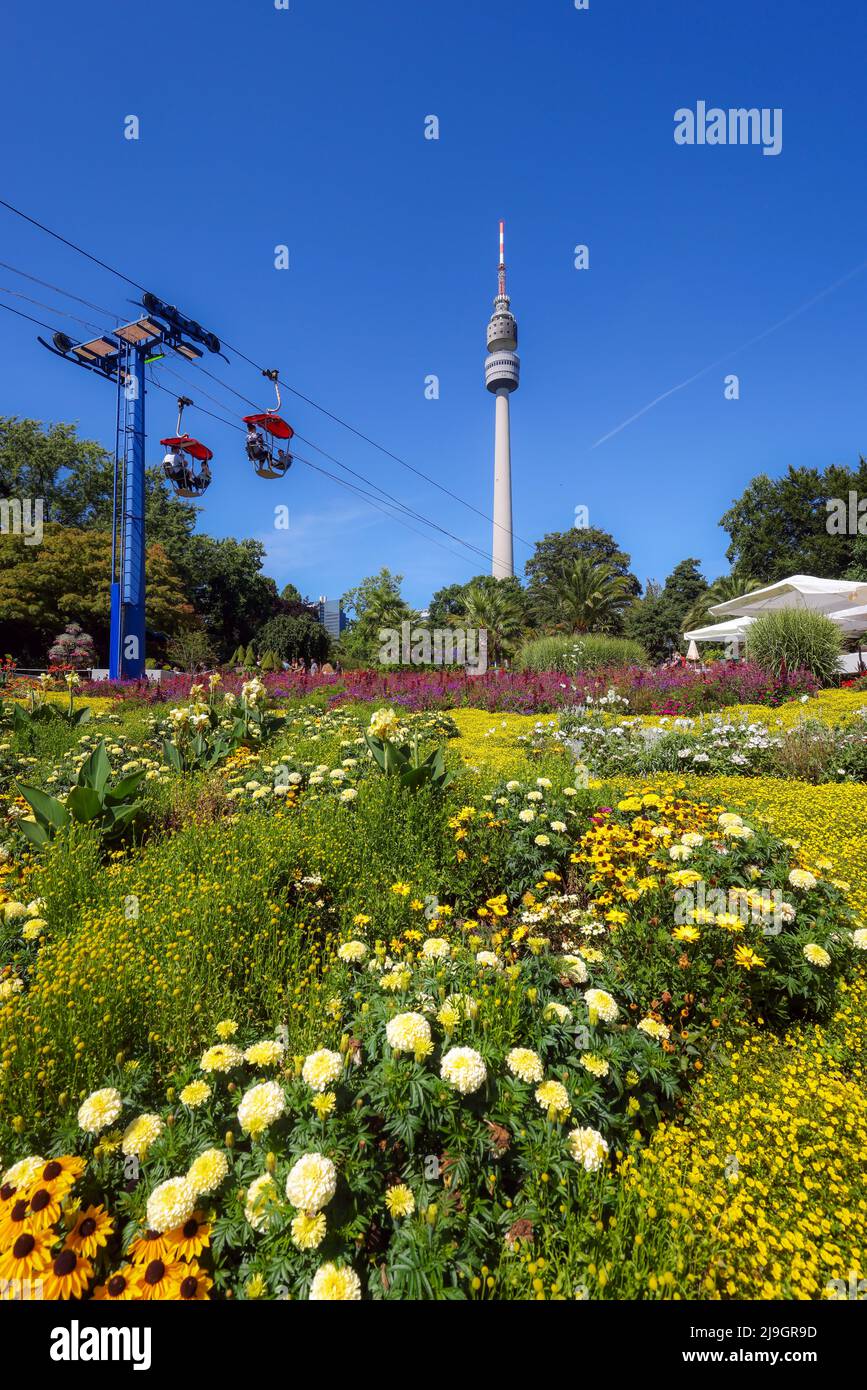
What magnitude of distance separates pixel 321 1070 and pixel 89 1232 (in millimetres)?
552

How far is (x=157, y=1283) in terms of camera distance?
1164 mm

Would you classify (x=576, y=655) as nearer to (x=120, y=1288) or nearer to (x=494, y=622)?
(x=494, y=622)

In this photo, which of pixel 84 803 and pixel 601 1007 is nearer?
pixel 601 1007

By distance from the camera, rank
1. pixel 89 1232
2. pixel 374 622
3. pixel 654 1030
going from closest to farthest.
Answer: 1. pixel 89 1232
2. pixel 654 1030
3. pixel 374 622

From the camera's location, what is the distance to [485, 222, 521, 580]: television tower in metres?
55.2

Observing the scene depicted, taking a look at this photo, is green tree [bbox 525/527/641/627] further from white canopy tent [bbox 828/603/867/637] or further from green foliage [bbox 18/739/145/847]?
green foliage [bbox 18/739/145/847]

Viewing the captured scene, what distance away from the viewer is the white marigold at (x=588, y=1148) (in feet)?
4.64

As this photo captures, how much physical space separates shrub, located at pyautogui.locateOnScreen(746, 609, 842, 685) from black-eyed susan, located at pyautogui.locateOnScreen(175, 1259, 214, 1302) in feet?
39.9

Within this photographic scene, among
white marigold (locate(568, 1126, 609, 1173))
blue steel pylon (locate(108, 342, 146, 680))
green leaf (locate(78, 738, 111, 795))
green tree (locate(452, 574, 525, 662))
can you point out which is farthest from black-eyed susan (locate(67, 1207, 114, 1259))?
green tree (locate(452, 574, 525, 662))

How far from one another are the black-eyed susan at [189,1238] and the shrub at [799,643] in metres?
12.1

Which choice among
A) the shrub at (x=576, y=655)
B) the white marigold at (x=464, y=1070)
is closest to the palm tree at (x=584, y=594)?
the shrub at (x=576, y=655)

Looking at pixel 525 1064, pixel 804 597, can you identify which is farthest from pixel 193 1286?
pixel 804 597

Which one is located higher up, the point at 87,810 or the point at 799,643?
the point at 799,643
